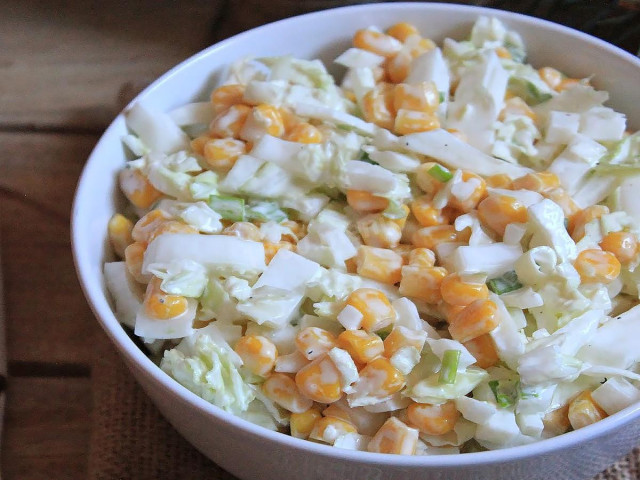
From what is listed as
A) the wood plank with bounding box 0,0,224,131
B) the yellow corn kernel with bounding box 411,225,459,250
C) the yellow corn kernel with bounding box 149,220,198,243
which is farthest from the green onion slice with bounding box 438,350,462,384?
the wood plank with bounding box 0,0,224,131

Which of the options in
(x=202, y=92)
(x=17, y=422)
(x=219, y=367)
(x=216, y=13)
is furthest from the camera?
(x=216, y=13)

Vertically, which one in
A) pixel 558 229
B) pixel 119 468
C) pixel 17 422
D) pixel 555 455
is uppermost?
pixel 558 229

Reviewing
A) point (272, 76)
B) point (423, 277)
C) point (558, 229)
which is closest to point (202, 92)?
point (272, 76)

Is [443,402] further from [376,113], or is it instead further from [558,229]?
[376,113]

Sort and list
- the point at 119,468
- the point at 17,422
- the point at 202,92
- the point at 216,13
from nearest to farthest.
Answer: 1. the point at 119,468
2. the point at 17,422
3. the point at 202,92
4. the point at 216,13

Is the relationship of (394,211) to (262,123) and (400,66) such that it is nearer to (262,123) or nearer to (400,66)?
(262,123)
